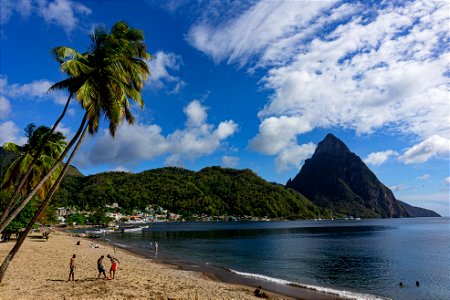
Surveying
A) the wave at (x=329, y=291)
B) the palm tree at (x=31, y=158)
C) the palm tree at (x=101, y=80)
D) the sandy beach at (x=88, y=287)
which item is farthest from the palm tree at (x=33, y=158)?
the wave at (x=329, y=291)

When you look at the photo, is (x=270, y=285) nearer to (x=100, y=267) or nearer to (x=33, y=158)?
(x=100, y=267)

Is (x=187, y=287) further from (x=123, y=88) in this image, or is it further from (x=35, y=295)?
(x=123, y=88)

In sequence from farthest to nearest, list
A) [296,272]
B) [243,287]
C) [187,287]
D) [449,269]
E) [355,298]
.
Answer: [449,269] < [296,272] < [243,287] < [355,298] < [187,287]

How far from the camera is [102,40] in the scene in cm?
1706

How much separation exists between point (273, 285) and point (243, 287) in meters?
3.47

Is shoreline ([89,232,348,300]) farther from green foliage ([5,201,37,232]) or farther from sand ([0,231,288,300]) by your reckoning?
green foliage ([5,201,37,232])

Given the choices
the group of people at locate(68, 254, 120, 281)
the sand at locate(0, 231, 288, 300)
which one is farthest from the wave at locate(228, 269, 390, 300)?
the group of people at locate(68, 254, 120, 281)

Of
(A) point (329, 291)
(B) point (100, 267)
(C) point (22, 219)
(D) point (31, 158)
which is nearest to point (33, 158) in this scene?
(D) point (31, 158)

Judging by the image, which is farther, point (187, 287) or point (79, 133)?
point (187, 287)

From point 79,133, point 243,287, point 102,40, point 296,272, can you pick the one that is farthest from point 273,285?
point 102,40

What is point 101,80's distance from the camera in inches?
643

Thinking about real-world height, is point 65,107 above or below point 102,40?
below

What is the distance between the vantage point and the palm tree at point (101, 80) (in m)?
15.7

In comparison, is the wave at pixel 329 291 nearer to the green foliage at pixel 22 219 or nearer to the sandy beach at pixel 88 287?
the sandy beach at pixel 88 287
